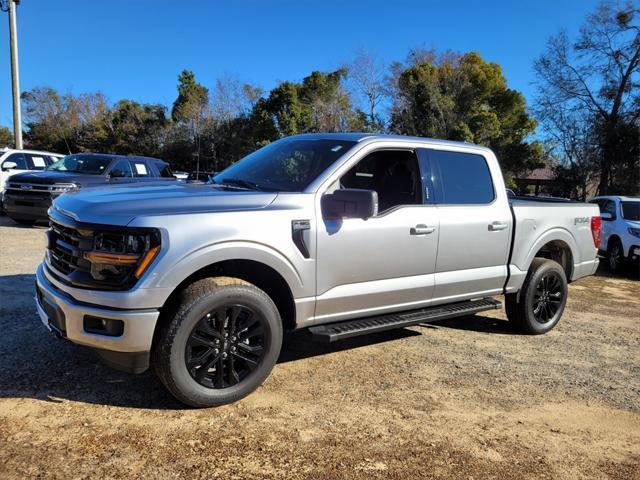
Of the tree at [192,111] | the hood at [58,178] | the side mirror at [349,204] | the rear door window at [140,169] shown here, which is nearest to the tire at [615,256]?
the side mirror at [349,204]

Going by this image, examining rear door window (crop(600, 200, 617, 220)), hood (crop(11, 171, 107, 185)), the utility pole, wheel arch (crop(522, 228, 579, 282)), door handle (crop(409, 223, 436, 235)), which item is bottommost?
wheel arch (crop(522, 228, 579, 282))

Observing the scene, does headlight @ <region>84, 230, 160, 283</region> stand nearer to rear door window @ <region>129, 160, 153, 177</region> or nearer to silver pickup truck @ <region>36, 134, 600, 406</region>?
silver pickup truck @ <region>36, 134, 600, 406</region>

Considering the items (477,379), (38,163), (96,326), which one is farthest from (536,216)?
(38,163)

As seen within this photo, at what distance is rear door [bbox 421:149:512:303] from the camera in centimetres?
473

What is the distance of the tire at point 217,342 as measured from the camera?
332 centimetres

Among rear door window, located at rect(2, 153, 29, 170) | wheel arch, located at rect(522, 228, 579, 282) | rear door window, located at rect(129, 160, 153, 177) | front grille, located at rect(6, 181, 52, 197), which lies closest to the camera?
wheel arch, located at rect(522, 228, 579, 282)

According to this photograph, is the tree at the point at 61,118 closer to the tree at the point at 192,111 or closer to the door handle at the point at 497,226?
the tree at the point at 192,111

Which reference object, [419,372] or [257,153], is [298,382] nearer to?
[419,372]

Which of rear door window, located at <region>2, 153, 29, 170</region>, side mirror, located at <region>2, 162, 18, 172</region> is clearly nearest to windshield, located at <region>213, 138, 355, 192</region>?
side mirror, located at <region>2, 162, 18, 172</region>

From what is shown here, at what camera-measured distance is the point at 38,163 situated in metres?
15.6

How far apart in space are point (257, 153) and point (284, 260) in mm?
1669

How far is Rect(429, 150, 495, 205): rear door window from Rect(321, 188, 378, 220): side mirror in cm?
121

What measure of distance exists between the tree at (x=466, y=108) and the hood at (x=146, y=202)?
2707 centimetres

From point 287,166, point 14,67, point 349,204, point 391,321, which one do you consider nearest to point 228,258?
point 349,204
